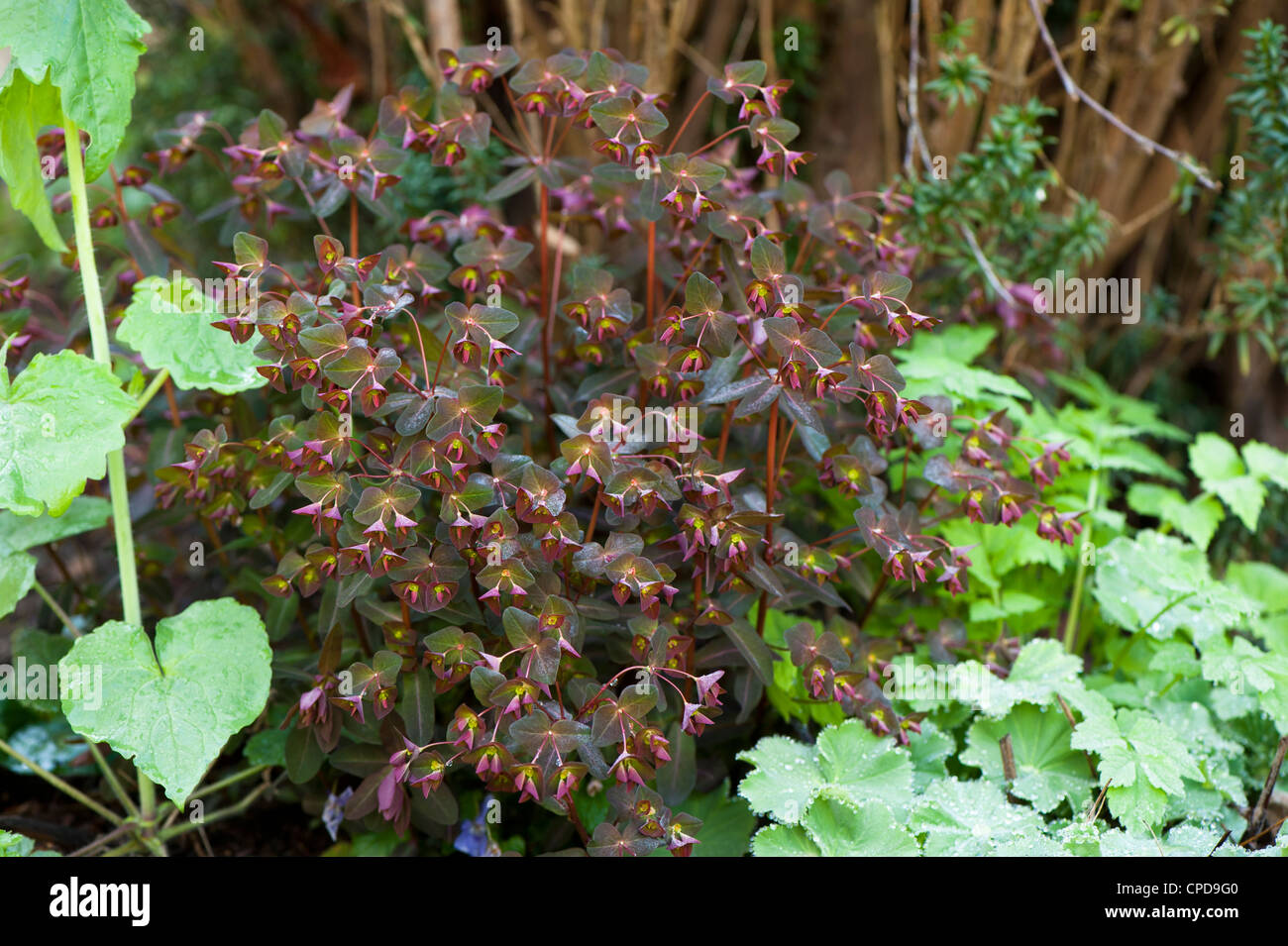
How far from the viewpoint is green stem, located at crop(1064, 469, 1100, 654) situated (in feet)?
6.56

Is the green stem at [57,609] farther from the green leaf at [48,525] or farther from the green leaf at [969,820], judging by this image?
the green leaf at [969,820]

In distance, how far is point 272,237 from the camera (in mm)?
3131

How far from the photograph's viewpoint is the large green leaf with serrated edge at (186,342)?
151 centimetres

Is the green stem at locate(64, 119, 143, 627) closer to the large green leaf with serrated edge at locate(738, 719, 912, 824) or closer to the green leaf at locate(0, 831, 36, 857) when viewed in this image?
the green leaf at locate(0, 831, 36, 857)

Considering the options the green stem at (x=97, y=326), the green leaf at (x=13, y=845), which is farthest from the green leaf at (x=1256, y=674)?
the green leaf at (x=13, y=845)

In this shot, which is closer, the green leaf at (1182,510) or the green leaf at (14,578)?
the green leaf at (14,578)

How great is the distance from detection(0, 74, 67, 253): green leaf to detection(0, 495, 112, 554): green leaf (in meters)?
0.46

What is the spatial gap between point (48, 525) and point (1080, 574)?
1.92 meters

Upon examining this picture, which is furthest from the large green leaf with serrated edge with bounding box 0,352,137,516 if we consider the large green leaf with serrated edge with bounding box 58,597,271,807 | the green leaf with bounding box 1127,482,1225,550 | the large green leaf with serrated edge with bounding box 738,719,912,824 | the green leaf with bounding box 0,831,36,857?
the green leaf with bounding box 1127,482,1225,550

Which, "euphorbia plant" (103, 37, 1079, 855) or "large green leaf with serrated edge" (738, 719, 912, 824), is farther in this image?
"large green leaf with serrated edge" (738, 719, 912, 824)

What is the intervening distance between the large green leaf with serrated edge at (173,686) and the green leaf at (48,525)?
31cm

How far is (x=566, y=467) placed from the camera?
151cm
